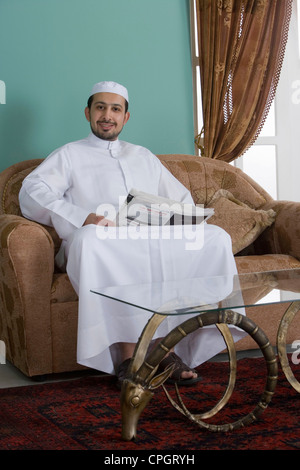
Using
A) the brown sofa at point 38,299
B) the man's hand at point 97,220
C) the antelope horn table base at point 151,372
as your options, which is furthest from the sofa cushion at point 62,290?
the antelope horn table base at point 151,372

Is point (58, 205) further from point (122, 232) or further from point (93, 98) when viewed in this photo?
point (93, 98)

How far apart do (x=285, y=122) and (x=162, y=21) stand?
1193mm

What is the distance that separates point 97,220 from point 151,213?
0.25 metres

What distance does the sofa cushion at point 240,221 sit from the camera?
3.32m

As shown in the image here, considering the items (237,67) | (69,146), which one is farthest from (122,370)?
(237,67)

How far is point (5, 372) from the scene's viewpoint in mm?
2943

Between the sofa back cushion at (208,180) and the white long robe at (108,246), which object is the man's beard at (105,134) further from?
the sofa back cushion at (208,180)

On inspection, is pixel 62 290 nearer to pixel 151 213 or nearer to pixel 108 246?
pixel 108 246

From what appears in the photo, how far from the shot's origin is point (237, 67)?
167 inches

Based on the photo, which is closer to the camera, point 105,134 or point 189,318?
point 189,318

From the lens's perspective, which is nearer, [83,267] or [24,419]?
[24,419]

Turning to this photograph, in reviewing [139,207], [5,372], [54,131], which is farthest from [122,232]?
[54,131]

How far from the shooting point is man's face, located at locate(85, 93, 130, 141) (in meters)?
3.39

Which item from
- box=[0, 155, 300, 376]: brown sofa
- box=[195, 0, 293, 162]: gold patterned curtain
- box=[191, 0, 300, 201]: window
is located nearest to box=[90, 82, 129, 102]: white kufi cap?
box=[0, 155, 300, 376]: brown sofa
